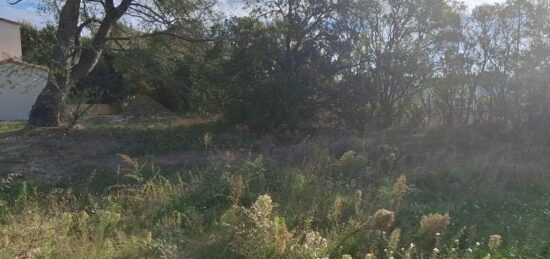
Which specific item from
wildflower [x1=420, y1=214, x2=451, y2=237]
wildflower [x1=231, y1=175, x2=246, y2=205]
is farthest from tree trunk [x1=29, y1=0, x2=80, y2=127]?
wildflower [x1=420, y1=214, x2=451, y2=237]

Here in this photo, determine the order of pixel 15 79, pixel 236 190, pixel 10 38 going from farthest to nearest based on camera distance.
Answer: pixel 10 38 → pixel 15 79 → pixel 236 190

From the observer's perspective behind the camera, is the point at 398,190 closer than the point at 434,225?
No

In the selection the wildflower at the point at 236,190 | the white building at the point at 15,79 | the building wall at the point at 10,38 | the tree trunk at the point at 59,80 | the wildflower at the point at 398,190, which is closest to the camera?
the wildflower at the point at 236,190

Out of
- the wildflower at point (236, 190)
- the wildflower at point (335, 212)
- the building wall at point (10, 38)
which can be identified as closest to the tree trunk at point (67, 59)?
the wildflower at point (236, 190)

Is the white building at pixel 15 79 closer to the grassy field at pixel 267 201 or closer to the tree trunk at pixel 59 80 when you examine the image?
the tree trunk at pixel 59 80

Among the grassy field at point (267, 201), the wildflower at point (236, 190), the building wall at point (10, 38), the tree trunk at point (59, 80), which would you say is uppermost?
the building wall at point (10, 38)

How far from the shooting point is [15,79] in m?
18.6

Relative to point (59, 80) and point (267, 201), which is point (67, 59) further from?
point (267, 201)

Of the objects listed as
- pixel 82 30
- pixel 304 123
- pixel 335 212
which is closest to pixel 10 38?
pixel 82 30

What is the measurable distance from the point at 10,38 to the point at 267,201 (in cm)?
2506

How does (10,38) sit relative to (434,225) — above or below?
above

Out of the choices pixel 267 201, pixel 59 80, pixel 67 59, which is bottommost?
pixel 267 201

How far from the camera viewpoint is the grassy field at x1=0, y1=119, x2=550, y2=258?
15.9ft

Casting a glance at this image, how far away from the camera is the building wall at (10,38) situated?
82.2 ft
